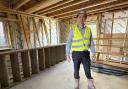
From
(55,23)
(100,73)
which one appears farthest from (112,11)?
(55,23)

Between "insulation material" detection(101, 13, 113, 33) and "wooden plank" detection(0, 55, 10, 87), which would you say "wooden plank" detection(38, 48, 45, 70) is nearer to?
"wooden plank" detection(0, 55, 10, 87)

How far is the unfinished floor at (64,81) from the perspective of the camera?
2.53 metres

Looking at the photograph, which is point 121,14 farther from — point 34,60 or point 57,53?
point 34,60

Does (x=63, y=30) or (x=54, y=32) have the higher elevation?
(x=63, y=30)

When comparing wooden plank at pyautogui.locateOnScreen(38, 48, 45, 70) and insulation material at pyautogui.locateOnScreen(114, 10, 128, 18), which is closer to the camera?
wooden plank at pyautogui.locateOnScreen(38, 48, 45, 70)

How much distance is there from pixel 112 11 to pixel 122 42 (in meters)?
1.34

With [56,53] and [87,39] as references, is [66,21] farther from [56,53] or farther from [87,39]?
[87,39]

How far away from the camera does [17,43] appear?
5129mm

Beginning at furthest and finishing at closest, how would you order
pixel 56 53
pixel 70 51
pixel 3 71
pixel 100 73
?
pixel 56 53 → pixel 100 73 → pixel 3 71 → pixel 70 51

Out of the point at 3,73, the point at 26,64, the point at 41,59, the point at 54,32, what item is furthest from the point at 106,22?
the point at 3,73

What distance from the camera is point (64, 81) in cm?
279

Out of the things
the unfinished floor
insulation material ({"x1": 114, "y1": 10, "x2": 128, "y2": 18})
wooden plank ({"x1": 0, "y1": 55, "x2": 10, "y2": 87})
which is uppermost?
insulation material ({"x1": 114, "y1": 10, "x2": 128, "y2": 18})

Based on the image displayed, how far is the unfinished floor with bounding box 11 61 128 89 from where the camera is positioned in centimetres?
253

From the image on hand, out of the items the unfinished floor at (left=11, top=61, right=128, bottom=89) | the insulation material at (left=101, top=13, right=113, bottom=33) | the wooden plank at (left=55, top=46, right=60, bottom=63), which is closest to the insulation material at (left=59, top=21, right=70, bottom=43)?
the insulation material at (left=101, top=13, right=113, bottom=33)
